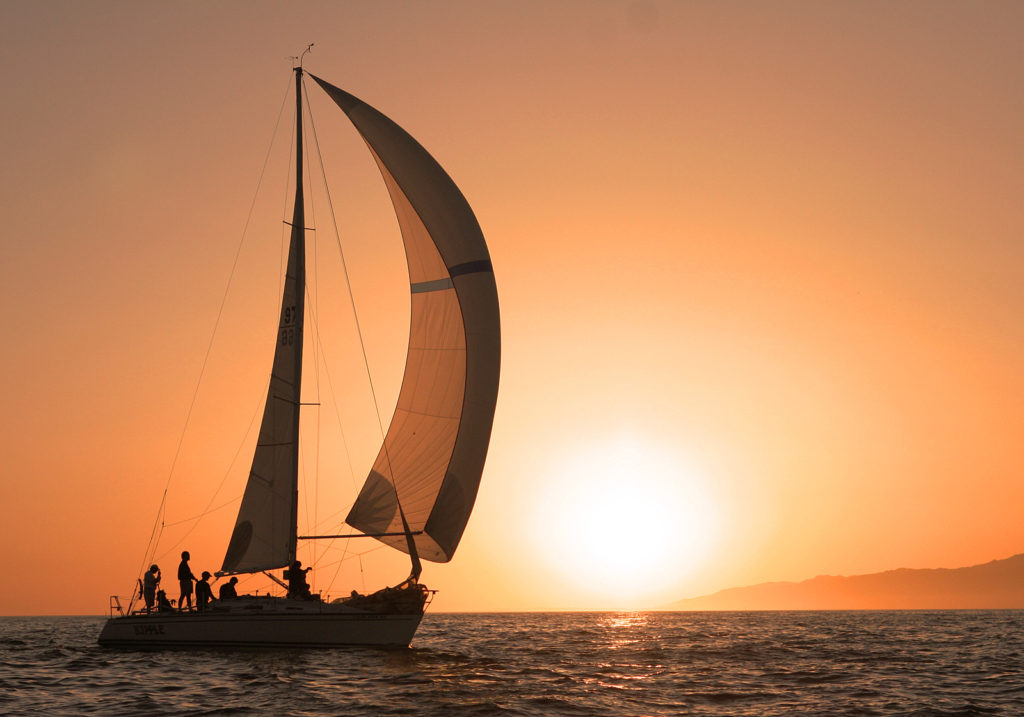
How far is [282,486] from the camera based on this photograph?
96.8ft

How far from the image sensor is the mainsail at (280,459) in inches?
1153

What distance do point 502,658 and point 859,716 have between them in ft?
47.8

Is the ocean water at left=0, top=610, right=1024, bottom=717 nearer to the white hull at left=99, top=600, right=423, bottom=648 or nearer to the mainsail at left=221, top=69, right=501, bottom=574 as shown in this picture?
the white hull at left=99, top=600, right=423, bottom=648

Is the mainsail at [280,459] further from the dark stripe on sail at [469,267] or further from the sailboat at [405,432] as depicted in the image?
the dark stripe on sail at [469,267]

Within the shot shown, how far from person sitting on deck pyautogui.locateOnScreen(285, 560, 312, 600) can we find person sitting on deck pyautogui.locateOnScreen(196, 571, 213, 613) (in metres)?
2.21

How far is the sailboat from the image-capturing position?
2816 centimetres

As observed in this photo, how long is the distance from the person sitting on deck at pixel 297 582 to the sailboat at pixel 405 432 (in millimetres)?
164

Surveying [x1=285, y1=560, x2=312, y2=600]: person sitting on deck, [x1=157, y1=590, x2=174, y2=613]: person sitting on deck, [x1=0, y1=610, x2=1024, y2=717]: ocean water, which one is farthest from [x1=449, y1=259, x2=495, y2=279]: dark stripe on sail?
[x1=157, y1=590, x2=174, y2=613]: person sitting on deck

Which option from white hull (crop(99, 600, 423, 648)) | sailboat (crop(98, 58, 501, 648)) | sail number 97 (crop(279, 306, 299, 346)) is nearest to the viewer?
white hull (crop(99, 600, 423, 648))

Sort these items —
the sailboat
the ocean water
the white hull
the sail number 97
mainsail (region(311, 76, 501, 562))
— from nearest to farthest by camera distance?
the ocean water, the white hull, the sailboat, mainsail (region(311, 76, 501, 562)), the sail number 97

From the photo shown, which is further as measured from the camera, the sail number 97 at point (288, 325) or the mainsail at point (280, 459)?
the sail number 97 at point (288, 325)

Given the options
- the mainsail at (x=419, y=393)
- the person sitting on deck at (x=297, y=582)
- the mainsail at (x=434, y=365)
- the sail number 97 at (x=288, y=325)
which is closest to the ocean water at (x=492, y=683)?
the person sitting on deck at (x=297, y=582)

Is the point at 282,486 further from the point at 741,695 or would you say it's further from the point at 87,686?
the point at 741,695

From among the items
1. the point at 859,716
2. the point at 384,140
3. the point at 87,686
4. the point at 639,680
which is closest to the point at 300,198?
the point at 384,140
